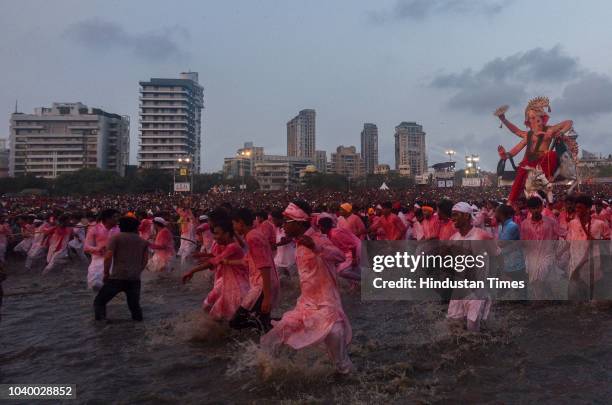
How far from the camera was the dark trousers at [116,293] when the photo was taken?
703 cm

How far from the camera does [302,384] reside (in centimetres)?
493

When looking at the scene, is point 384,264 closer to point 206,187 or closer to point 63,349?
point 63,349

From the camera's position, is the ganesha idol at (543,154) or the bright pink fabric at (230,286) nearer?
the bright pink fabric at (230,286)

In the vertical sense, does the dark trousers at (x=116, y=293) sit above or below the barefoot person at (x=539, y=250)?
below

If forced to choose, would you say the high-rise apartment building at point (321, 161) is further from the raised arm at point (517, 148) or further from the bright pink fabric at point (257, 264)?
the bright pink fabric at point (257, 264)

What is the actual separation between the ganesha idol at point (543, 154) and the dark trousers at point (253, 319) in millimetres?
20433

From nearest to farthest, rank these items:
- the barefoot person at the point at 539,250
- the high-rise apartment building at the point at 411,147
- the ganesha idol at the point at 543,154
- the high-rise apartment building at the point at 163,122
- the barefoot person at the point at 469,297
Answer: the barefoot person at the point at 469,297 < the barefoot person at the point at 539,250 < the ganesha idol at the point at 543,154 < the high-rise apartment building at the point at 163,122 < the high-rise apartment building at the point at 411,147

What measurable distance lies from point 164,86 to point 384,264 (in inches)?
4704

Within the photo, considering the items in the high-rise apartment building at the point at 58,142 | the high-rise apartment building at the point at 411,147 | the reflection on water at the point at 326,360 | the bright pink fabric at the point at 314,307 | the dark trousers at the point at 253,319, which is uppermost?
the high-rise apartment building at the point at 411,147

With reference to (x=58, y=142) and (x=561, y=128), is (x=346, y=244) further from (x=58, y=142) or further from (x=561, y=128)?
(x=58, y=142)

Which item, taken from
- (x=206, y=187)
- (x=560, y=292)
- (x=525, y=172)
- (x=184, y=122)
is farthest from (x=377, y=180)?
(x=560, y=292)

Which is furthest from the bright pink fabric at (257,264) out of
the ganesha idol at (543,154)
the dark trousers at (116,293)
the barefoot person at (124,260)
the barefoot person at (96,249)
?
the ganesha idol at (543,154)

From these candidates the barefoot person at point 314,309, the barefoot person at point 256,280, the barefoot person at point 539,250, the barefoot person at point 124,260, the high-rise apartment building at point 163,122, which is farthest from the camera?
the high-rise apartment building at point 163,122

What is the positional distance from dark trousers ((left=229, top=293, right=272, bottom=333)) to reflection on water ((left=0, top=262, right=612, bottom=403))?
22cm
